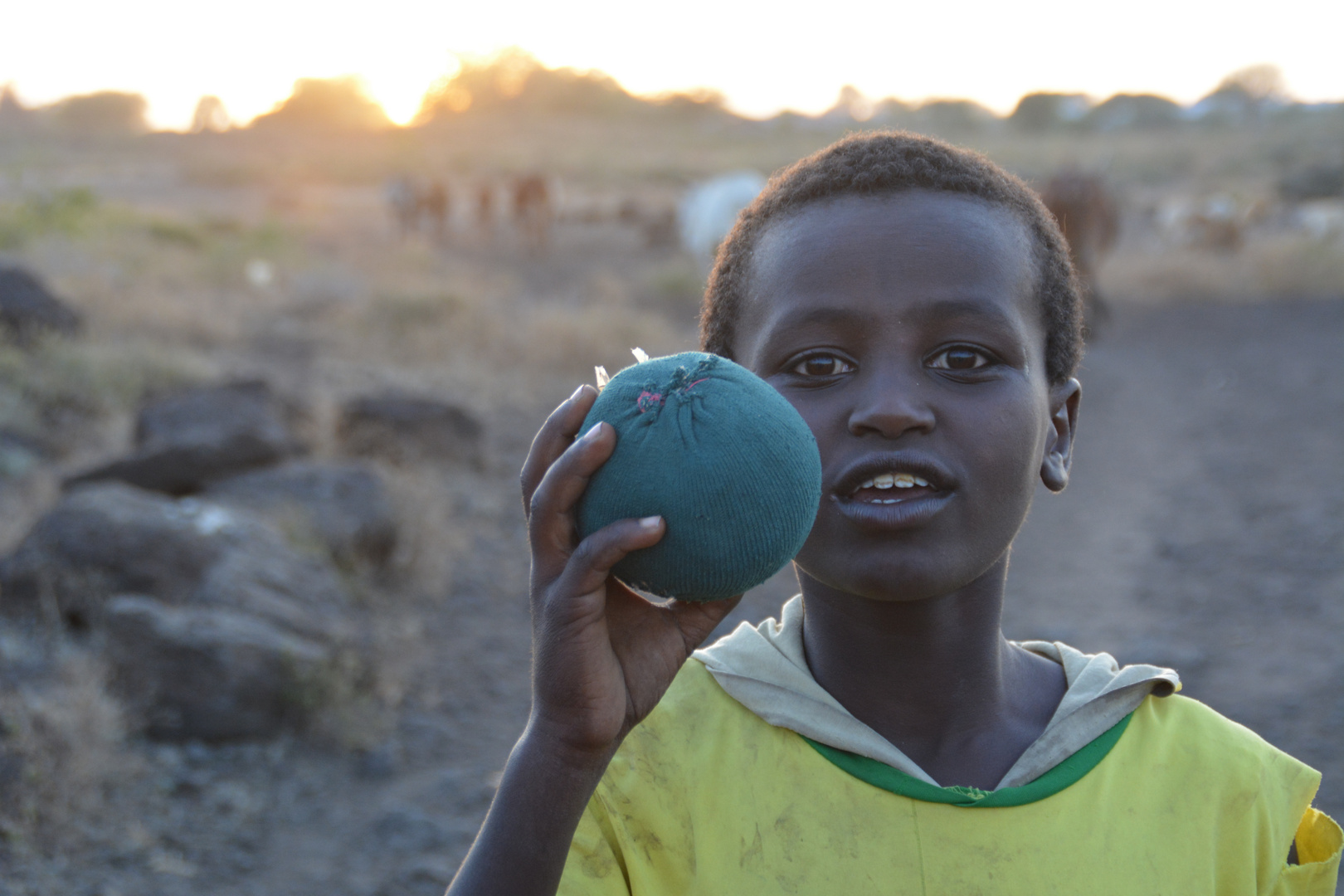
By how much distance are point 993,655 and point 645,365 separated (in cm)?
77

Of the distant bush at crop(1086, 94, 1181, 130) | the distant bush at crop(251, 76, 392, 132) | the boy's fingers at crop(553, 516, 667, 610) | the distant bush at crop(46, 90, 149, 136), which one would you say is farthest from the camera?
the distant bush at crop(46, 90, 149, 136)

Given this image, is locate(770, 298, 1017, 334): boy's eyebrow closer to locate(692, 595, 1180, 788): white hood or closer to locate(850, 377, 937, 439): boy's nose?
locate(850, 377, 937, 439): boy's nose

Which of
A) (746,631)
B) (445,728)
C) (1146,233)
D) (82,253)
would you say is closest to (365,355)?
(82,253)

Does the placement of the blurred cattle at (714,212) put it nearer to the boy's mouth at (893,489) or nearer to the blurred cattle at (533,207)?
the blurred cattle at (533,207)

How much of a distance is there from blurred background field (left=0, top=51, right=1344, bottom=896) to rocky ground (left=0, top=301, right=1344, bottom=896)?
0.06 ft

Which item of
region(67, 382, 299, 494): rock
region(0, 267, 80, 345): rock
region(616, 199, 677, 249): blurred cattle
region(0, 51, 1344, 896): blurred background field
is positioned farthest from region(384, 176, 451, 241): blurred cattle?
region(67, 382, 299, 494): rock

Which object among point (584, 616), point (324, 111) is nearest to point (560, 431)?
point (584, 616)

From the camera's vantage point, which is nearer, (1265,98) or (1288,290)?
(1288,290)

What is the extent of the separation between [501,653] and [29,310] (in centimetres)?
609

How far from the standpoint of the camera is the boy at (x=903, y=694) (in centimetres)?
132

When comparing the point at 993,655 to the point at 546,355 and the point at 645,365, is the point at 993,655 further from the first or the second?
the point at 546,355

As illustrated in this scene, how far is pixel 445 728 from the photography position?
410cm

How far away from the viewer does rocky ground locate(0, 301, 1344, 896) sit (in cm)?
319

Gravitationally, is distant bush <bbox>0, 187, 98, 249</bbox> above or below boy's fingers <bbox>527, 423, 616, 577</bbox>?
below
